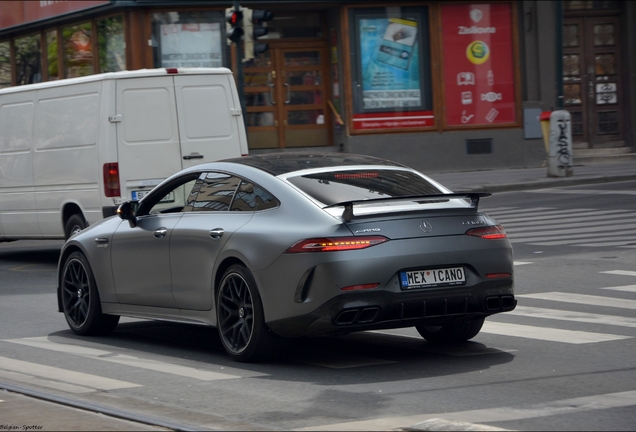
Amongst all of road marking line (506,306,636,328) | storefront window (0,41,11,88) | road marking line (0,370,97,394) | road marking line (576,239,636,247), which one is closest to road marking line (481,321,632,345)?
road marking line (506,306,636,328)

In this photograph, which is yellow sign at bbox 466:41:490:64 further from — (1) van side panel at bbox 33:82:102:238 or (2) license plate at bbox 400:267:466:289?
(2) license plate at bbox 400:267:466:289

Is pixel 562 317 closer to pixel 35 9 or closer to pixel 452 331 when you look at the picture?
pixel 452 331

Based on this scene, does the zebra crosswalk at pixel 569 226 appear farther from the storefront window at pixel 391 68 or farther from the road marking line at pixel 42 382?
the road marking line at pixel 42 382

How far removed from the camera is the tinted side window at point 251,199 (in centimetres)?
771

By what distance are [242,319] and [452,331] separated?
1.60 meters

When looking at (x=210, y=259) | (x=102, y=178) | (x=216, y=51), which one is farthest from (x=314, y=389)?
(x=216, y=51)

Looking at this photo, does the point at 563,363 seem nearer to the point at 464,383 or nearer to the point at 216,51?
the point at 464,383

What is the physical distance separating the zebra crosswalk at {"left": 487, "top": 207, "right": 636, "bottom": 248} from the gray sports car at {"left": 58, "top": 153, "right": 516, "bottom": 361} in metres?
6.60

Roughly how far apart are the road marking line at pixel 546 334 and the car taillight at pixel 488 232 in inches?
41.3

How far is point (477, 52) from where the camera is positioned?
89.8ft

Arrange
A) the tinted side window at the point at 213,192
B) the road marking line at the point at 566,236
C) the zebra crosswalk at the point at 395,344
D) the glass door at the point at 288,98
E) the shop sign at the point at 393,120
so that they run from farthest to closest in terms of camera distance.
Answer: the glass door at the point at 288,98, the shop sign at the point at 393,120, the road marking line at the point at 566,236, the tinted side window at the point at 213,192, the zebra crosswalk at the point at 395,344

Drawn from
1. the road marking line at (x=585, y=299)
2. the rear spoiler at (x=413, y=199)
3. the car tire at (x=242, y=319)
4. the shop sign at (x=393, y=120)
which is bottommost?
the road marking line at (x=585, y=299)

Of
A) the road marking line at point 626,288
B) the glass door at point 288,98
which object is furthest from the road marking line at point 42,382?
the glass door at point 288,98

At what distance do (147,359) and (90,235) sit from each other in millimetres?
1656
